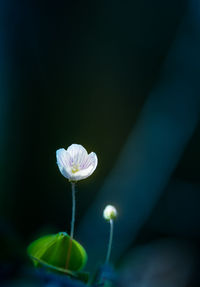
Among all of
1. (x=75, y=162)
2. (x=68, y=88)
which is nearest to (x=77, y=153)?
(x=75, y=162)

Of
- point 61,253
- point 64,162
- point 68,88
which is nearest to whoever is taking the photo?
point 61,253

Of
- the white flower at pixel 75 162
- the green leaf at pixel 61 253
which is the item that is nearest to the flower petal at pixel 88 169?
the white flower at pixel 75 162

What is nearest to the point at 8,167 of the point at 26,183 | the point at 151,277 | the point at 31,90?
the point at 26,183

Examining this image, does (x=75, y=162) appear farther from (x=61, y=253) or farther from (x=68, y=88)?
(x=68, y=88)

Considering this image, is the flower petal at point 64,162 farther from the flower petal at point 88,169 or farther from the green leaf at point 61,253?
the green leaf at point 61,253

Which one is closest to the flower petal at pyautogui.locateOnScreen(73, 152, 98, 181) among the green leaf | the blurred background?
the green leaf

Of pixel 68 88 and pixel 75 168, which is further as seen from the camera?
pixel 68 88

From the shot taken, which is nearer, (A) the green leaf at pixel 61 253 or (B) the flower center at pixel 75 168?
(A) the green leaf at pixel 61 253
